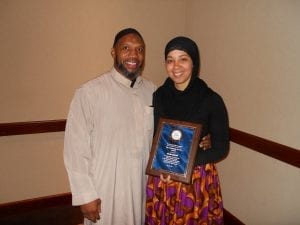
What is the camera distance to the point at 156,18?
11.3 ft

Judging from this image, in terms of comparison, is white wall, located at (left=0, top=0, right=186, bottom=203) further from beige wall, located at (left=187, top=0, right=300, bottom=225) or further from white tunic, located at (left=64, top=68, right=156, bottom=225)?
white tunic, located at (left=64, top=68, right=156, bottom=225)

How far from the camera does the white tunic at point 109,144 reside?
1913 millimetres

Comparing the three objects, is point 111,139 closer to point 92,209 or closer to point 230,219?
point 92,209

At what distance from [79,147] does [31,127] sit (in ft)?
4.40

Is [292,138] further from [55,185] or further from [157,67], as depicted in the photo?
[55,185]

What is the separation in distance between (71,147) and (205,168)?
3.09ft

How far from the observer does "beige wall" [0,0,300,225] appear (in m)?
2.33

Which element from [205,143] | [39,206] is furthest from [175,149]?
[39,206]

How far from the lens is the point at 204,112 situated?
1828 millimetres

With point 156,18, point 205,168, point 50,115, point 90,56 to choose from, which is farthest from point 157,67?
point 205,168

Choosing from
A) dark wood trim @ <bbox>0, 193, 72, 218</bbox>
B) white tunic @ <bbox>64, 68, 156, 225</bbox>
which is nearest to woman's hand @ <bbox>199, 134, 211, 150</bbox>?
white tunic @ <bbox>64, 68, 156, 225</bbox>

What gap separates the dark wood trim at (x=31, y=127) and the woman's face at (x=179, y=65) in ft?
5.76

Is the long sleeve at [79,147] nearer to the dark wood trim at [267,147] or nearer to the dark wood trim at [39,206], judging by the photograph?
the dark wood trim at [39,206]

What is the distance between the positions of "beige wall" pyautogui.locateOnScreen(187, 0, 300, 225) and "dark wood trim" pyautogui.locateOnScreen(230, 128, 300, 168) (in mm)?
48
